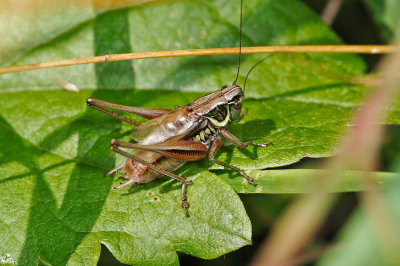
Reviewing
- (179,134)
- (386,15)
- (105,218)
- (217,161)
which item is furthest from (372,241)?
(386,15)

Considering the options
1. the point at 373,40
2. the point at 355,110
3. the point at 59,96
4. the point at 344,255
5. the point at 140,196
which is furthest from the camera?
the point at 373,40

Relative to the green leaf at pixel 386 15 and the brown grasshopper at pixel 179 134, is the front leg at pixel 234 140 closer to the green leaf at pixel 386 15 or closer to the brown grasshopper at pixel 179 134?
the brown grasshopper at pixel 179 134

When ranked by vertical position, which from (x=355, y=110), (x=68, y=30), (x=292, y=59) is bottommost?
(x=68, y=30)

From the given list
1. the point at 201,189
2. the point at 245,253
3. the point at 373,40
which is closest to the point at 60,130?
the point at 201,189

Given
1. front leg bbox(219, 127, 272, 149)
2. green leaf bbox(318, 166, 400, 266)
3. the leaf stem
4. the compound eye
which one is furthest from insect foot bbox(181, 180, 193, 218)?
green leaf bbox(318, 166, 400, 266)

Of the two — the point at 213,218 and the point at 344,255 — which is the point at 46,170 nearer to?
the point at 213,218

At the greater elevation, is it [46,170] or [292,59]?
[292,59]

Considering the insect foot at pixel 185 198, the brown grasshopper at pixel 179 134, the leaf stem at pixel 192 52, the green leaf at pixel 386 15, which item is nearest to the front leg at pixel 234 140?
the brown grasshopper at pixel 179 134
